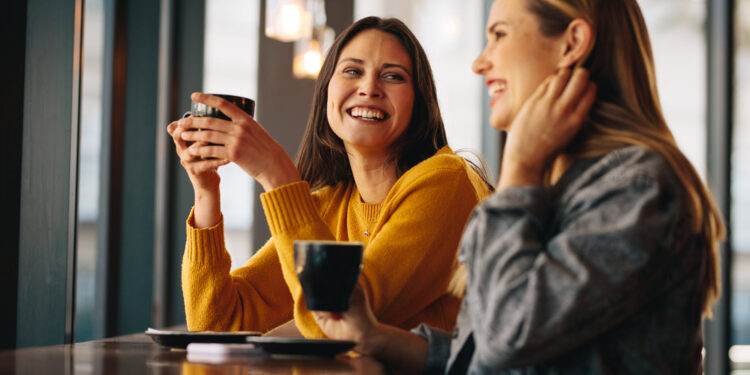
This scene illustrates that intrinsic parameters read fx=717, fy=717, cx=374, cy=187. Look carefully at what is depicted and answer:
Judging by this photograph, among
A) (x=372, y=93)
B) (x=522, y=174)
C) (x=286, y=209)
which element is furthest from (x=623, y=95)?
(x=372, y=93)

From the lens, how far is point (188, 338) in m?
1.17

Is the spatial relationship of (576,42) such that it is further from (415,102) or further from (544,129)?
(415,102)

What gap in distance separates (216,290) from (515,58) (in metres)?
0.85

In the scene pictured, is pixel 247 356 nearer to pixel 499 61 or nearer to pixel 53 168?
pixel 499 61

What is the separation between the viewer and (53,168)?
6.72 ft

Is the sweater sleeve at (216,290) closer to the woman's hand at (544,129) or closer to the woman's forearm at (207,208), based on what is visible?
the woman's forearm at (207,208)

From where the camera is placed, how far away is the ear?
1.04m

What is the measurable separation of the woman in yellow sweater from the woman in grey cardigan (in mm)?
354

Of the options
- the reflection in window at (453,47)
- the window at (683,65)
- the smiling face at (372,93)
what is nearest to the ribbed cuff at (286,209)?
the smiling face at (372,93)

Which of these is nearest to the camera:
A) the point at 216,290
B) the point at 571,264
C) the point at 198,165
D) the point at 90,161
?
the point at 571,264

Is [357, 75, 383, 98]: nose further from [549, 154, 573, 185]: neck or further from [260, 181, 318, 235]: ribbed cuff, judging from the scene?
[549, 154, 573, 185]: neck

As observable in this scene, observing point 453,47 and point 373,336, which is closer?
point 373,336

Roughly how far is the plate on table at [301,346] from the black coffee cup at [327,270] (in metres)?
0.06

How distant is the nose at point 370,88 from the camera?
67.0 inches
